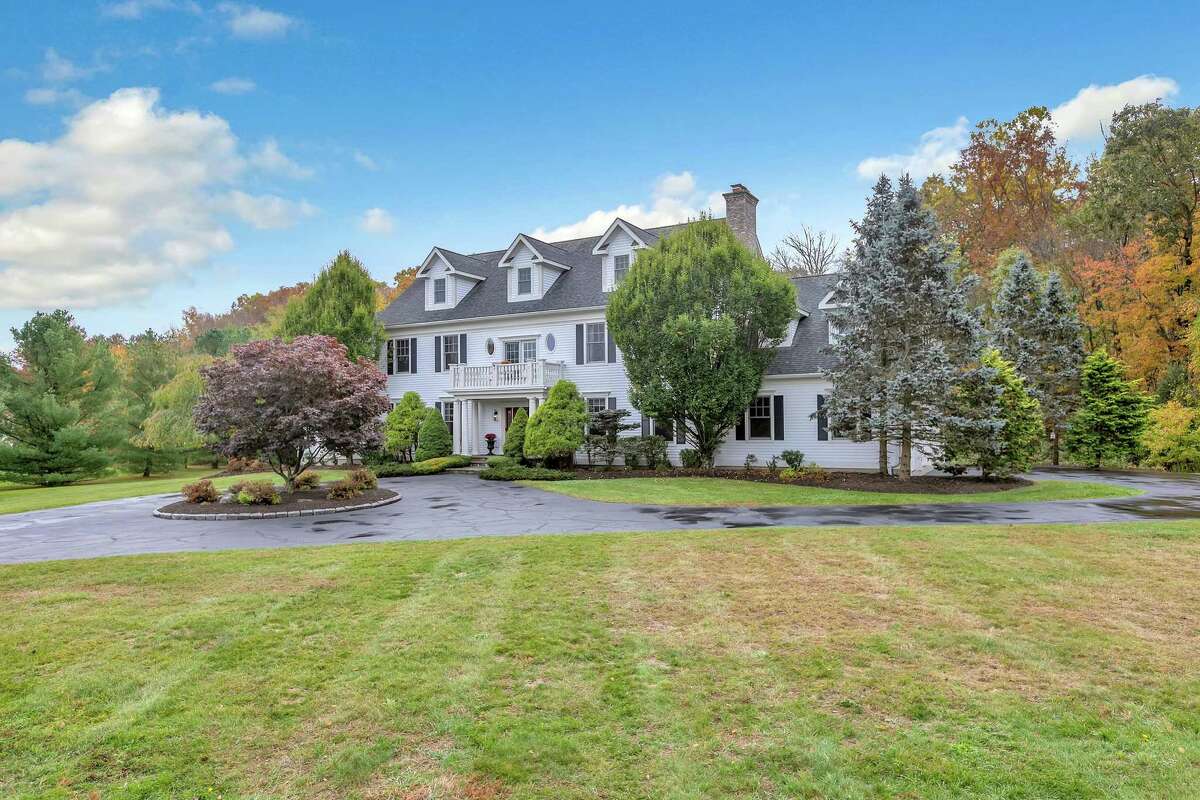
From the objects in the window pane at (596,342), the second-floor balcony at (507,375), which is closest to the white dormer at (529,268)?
the window pane at (596,342)

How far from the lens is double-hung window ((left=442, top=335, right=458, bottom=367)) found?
27.4 meters

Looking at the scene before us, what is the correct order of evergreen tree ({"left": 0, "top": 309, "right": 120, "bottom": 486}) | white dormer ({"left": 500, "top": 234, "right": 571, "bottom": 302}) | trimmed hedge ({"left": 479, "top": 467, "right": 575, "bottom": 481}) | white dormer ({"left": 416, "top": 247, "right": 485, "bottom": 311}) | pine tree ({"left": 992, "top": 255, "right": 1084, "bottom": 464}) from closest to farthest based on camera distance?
trimmed hedge ({"left": 479, "top": 467, "right": 575, "bottom": 481}), pine tree ({"left": 992, "top": 255, "right": 1084, "bottom": 464}), evergreen tree ({"left": 0, "top": 309, "right": 120, "bottom": 486}), white dormer ({"left": 500, "top": 234, "right": 571, "bottom": 302}), white dormer ({"left": 416, "top": 247, "right": 485, "bottom": 311})

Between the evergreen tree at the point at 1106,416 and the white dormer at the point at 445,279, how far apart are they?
2449cm

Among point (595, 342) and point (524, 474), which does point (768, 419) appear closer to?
point (595, 342)

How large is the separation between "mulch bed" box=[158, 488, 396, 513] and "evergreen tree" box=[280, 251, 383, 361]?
12.7m

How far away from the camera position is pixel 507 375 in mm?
24969

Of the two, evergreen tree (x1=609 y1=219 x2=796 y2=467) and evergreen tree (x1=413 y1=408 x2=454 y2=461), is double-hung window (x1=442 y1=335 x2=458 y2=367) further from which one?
evergreen tree (x1=609 y1=219 x2=796 y2=467)

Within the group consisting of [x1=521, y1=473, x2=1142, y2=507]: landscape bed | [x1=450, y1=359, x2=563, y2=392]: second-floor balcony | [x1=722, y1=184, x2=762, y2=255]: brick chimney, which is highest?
[x1=722, y1=184, x2=762, y2=255]: brick chimney

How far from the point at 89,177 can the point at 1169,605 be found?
77.5ft

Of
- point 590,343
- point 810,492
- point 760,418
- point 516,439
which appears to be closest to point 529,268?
point 590,343

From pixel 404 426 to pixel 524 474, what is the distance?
7643mm

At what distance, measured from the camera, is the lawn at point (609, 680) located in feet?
11.6

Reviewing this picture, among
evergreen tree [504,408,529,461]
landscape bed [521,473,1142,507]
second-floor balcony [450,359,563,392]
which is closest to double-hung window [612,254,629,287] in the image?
second-floor balcony [450,359,563,392]

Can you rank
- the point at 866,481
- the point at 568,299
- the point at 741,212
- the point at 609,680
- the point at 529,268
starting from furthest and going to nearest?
the point at 529,268 < the point at 568,299 < the point at 741,212 < the point at 866,481 < the point at 609,680
